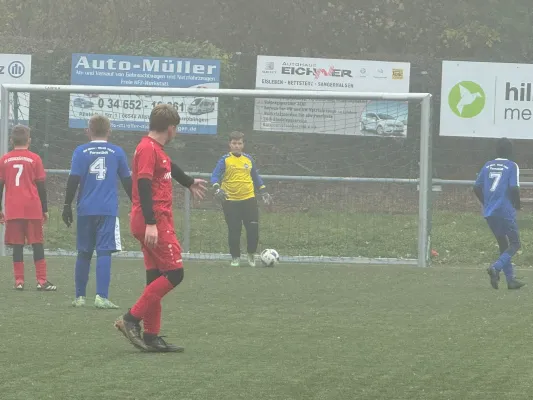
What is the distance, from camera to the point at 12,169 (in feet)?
43.4

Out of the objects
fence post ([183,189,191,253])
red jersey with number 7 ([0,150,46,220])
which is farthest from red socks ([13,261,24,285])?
fence post ([183,189,191,253])

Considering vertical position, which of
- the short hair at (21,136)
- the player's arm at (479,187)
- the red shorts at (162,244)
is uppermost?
the short hair at (21,136)

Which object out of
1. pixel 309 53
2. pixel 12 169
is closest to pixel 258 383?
pixel 12 169

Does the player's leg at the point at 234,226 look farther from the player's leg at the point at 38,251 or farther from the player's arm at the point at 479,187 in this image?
the player's leg at the point at 38,251

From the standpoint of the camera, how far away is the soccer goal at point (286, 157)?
18.7 meters

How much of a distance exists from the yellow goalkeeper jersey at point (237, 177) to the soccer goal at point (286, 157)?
4.18ft

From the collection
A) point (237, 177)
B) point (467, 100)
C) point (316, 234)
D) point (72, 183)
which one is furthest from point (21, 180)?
point (467, 100)

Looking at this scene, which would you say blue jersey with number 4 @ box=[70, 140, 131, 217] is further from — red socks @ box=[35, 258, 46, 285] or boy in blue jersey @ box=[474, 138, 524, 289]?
boy in blue jersey @ box=[474, 138, 524, 289]

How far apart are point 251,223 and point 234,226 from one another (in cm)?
23

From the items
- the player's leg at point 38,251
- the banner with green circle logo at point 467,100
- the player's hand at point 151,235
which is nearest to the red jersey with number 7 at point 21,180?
the player's leg at point 38,251

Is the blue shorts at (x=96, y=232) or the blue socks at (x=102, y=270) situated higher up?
the blue shorts at (x=96, y=232)

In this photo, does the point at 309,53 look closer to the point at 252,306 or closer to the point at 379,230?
the point at 379,230

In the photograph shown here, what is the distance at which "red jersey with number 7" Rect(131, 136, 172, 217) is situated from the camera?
28.0 ft

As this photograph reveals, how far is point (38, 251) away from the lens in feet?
43.2
